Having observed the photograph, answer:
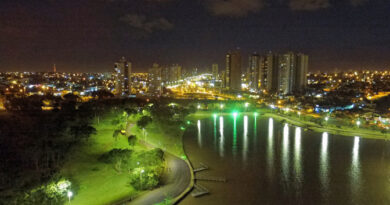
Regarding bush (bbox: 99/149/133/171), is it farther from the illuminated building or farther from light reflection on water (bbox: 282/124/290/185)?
the illuminated building

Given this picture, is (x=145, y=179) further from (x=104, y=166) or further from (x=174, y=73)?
(x=174, y=73)

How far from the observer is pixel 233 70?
32.2 m

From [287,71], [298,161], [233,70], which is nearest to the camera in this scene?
[298,161]

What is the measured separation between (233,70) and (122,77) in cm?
1337

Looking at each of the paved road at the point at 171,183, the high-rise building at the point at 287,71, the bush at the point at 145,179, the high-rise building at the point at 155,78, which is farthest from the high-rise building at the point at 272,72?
the bush at the point at 145,179

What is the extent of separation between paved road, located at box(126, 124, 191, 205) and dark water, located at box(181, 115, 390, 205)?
0.35m

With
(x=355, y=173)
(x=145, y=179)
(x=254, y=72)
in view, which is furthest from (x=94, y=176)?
(x=254, y=72)

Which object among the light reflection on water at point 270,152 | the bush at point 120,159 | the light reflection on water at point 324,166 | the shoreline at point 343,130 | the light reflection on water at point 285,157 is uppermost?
the bush at point 120,159

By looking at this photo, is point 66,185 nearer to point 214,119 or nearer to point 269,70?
point 214,119

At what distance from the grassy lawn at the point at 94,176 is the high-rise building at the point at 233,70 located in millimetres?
25091

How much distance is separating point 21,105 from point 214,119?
10154 millimetres

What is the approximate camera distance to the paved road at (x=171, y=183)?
489 cm

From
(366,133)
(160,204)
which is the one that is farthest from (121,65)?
(160,204)

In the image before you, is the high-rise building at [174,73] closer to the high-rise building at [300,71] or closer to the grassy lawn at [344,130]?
the high-rise building at [300,71]
